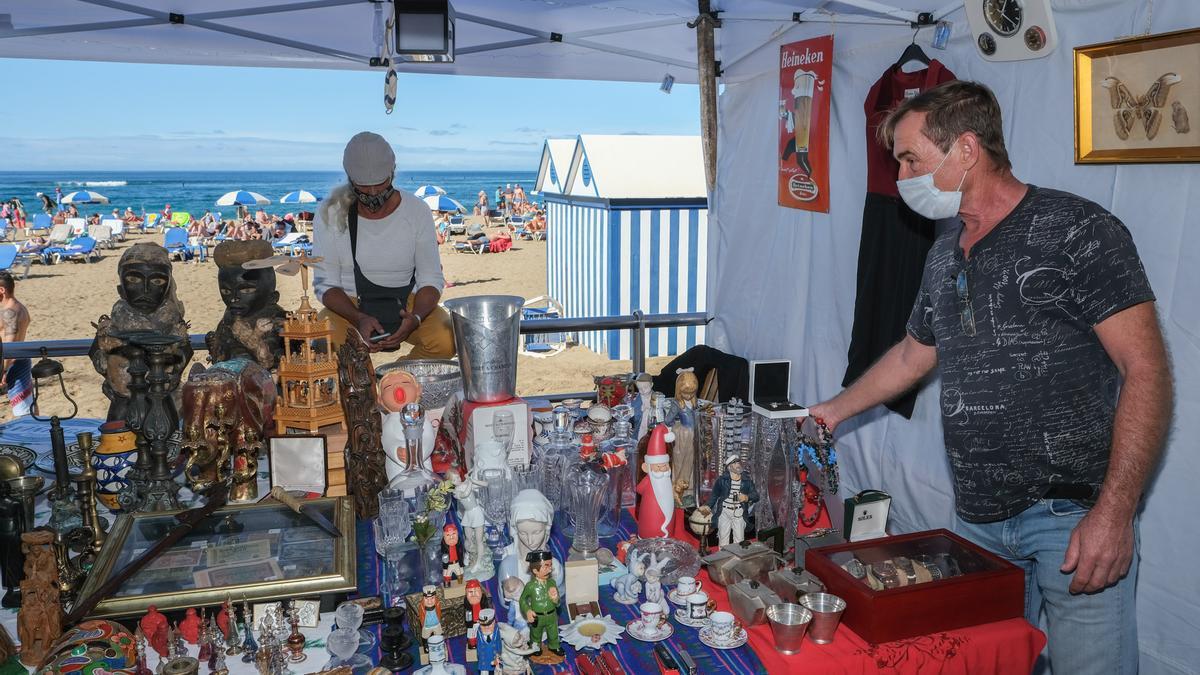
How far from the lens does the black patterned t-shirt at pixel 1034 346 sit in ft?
5.72

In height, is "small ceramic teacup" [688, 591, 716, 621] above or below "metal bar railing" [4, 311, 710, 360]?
below

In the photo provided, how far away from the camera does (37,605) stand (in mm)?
1640

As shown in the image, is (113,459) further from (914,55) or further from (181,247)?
(181,247)

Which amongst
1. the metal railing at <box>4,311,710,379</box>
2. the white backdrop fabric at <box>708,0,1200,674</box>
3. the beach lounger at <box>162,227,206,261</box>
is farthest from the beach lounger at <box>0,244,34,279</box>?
the white backdrop fabric at <box>708,0,1200,674</box>

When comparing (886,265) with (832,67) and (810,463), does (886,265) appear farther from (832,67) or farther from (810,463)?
(810,463)

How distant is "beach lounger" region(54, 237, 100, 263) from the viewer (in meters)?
19.8

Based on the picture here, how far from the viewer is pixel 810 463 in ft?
7.40

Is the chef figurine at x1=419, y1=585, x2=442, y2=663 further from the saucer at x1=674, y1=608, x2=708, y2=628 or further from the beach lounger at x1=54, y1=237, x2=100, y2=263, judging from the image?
the beach lounger at x1=54, y1=237, x2=100, y2=263

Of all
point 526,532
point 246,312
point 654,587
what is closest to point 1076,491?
point 654,587

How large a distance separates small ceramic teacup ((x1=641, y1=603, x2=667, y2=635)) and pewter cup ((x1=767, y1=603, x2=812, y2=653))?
0.23 metres

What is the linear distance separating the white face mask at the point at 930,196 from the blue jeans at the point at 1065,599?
720 mm

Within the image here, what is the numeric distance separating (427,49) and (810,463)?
2656 mm

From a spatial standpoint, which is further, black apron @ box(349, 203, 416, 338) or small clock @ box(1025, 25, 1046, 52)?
black apron @ box(349, 203, 416, 338)

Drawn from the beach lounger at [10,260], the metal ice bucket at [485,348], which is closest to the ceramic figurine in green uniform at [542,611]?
the metal ice bucket at [485,348]
